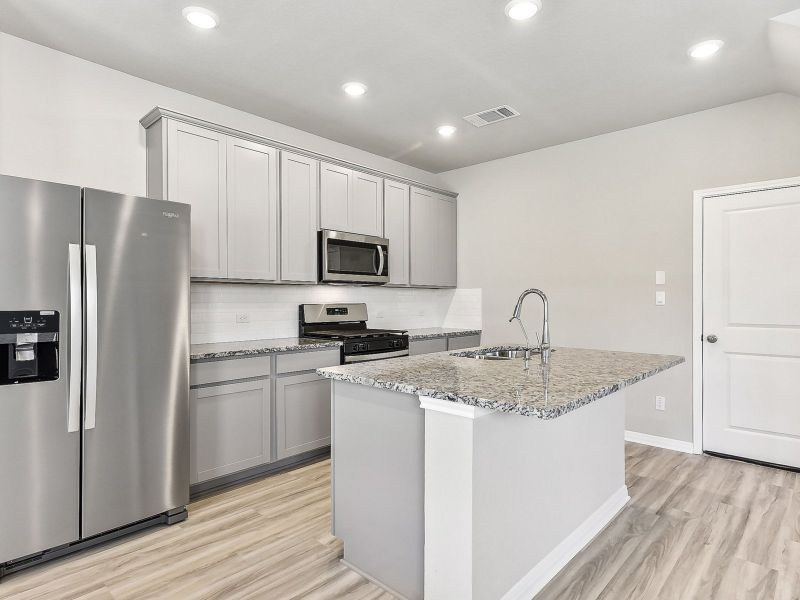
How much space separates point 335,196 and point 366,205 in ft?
1.24

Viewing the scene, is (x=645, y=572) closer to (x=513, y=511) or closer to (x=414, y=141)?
(x=513, y=511)

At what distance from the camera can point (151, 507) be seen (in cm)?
245

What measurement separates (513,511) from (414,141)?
3.43 m

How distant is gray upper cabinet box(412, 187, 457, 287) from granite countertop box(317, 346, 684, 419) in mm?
2338

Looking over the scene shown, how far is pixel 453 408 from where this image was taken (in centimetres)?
164

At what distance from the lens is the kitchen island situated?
→ 5.36ft

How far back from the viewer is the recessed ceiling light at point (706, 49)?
105 inches

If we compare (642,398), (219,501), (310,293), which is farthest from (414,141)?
(219,501)

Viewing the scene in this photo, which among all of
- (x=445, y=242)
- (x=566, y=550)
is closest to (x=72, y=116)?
(x=445, y=242)

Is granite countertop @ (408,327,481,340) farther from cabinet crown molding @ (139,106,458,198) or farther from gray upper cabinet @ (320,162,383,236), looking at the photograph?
cabinet crown molding @ (139,106,458,198)

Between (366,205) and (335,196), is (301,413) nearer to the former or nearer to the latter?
(335,196)

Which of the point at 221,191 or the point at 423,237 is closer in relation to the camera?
the point at 221,191

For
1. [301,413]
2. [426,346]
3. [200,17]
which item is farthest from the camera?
[426,346]

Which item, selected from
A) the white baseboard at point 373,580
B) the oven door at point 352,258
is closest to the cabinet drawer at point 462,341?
the oven door at point 352,258
